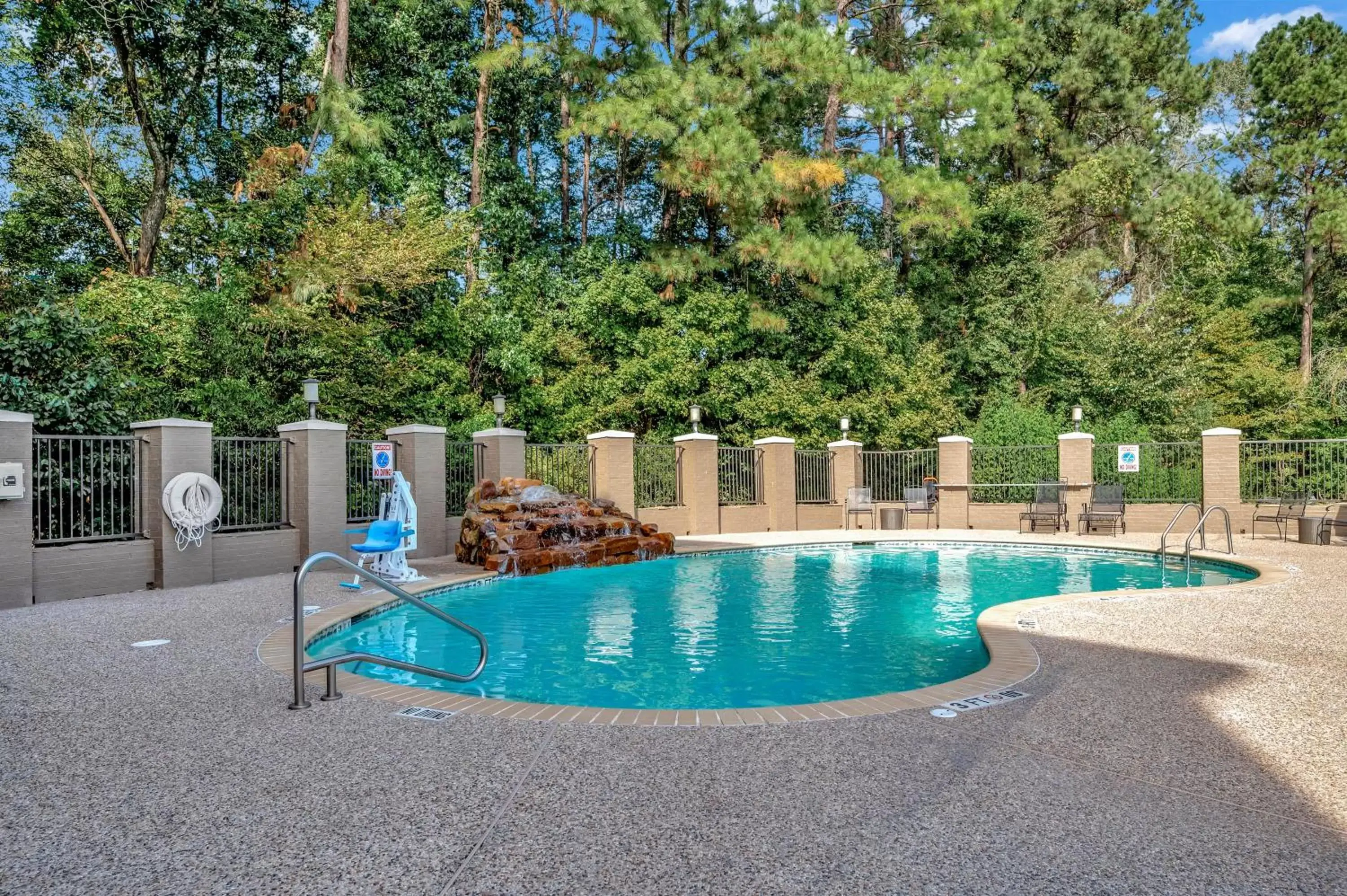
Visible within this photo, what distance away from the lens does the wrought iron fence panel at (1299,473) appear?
15.5m

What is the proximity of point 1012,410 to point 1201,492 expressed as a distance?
532cm

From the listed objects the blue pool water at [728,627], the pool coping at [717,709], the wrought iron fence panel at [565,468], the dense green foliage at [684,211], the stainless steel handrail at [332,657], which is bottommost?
the blue pool water at [728,627]

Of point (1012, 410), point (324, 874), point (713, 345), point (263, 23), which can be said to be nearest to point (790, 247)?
point (713, 345)

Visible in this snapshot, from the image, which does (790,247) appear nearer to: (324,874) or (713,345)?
(713,345)

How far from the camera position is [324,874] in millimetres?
2648

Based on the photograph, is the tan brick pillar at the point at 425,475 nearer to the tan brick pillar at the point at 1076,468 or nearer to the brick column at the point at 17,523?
the brick column at the point at 17,523

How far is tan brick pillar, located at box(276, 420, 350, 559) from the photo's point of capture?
437 inches

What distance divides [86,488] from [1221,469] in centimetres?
1839

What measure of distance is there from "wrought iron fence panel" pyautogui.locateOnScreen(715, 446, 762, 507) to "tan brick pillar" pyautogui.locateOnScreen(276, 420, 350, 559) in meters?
8.75

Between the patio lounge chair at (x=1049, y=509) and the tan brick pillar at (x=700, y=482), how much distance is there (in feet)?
21.3

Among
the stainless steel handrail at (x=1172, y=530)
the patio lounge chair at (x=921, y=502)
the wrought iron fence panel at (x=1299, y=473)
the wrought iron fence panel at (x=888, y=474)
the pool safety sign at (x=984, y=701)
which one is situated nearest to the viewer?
the pool safety sign at (x=984, y=701)

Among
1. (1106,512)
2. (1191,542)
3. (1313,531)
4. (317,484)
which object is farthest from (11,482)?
(1313,531)

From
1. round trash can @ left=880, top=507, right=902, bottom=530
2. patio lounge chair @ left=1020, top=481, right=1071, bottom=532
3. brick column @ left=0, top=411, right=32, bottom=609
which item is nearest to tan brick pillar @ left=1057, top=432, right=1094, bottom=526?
patio lounge chair @ left=1020, top=481, right=1071, bottom=532

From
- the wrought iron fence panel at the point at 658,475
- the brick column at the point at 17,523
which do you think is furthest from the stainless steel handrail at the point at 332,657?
the wrought iron fence panel at the point at 658,475
